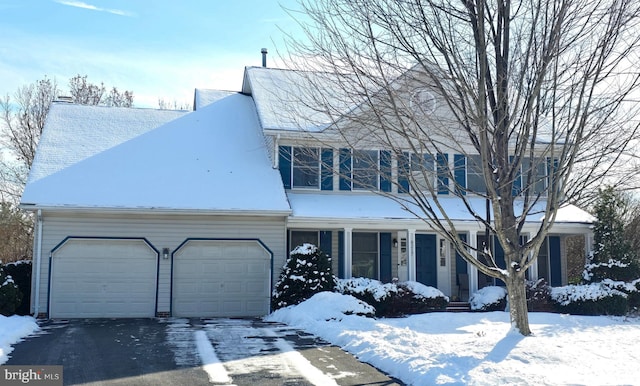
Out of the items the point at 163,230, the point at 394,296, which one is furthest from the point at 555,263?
the point at 163,230

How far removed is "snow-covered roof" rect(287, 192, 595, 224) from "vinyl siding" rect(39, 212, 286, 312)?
0.95 metres

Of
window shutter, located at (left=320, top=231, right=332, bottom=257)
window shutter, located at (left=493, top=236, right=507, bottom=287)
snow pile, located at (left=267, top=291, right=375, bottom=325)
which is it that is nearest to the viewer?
snow pile, located at (left=267, top=291, right=375, bottom=325)

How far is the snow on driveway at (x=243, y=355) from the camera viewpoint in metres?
7.69

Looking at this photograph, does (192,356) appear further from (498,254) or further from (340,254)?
(498,254)

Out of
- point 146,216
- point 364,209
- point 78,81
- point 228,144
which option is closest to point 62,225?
point 146,216

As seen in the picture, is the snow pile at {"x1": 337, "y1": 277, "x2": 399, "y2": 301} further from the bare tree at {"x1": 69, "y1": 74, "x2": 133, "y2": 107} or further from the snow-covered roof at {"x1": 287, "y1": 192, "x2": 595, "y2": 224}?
the bare tree at {"x1": 69, "y1": 74, "x2": 133, "y2": 107}

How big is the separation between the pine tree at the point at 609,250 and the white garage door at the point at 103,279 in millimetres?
12331

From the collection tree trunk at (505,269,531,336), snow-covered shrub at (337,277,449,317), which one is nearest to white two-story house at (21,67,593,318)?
snow-covered shrub at (337,277,449,317)

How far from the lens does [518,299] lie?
9.45m

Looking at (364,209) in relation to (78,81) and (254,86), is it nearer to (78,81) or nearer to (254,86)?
(254,86)

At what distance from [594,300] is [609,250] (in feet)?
5.84

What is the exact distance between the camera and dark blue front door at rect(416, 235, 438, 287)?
18.8m

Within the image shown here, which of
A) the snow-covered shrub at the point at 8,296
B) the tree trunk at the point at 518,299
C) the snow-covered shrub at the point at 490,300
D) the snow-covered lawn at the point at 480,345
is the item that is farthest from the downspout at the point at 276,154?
the tree trunk at the point at 518,299

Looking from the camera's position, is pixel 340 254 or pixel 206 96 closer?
pixel 340 254
